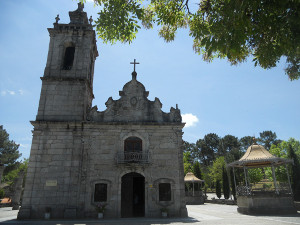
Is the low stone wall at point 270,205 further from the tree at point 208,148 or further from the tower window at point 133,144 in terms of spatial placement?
the tree at point 208,148

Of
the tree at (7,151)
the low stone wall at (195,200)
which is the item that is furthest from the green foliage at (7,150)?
the low stone wall at (195,200)

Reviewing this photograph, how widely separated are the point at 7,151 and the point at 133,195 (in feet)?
135

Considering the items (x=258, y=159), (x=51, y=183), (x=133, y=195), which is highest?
(x=258, y=159)

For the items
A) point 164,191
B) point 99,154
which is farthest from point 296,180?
point 99,154

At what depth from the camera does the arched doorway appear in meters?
16.5

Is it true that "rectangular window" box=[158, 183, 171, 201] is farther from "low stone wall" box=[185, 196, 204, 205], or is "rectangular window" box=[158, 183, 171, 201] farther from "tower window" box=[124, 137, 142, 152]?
"low stone wall" box=[185, 196, 204, 205]

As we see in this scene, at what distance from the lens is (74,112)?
1831cm

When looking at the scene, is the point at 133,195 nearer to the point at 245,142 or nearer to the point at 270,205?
the point at 270,205

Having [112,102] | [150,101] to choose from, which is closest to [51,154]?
[112,102]

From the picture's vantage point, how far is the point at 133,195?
17.5 meters

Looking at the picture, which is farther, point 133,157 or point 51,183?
point 133,157

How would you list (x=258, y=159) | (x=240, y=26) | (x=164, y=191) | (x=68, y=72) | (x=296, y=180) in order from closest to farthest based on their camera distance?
(x=240, y=26), (x=164, y=191), (x=258, y=159), (x=68, y=72), (x=296, y=180)

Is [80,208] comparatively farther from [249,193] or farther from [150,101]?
[249,193]

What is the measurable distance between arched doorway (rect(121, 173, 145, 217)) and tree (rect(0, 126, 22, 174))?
1542 inches
